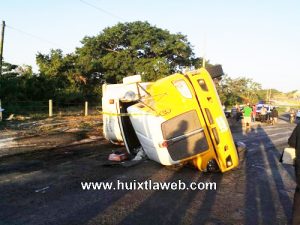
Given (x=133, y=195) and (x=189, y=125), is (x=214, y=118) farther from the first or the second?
(x=133, y=195)

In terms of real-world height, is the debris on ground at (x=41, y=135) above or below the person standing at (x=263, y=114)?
below

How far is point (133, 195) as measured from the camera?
6742 mm

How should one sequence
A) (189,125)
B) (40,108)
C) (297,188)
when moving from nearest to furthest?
(297,188), (189,125), (40,108)

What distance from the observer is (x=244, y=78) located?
204ft

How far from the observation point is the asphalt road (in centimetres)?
555

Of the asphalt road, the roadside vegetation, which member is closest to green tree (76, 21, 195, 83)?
the roadside vegetation

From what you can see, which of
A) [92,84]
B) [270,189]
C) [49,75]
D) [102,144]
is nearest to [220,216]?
[270,189]

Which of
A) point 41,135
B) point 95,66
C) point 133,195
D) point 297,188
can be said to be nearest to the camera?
point 297,188

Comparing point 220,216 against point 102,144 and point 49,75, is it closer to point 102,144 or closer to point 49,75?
point 102,144

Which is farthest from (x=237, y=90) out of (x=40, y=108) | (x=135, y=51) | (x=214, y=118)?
(x=214, y=118)

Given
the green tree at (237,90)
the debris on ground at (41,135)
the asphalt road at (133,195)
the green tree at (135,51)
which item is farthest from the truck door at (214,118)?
the green tree at (237,90)

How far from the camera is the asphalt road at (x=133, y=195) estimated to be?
5.55m

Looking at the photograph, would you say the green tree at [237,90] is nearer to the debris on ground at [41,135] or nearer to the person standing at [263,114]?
the person standing at [263,114]

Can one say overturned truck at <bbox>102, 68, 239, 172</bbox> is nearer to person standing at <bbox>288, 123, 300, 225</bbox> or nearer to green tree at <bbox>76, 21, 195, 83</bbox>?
person standing at <bbox>288, 123, 300, 225</bbox>
